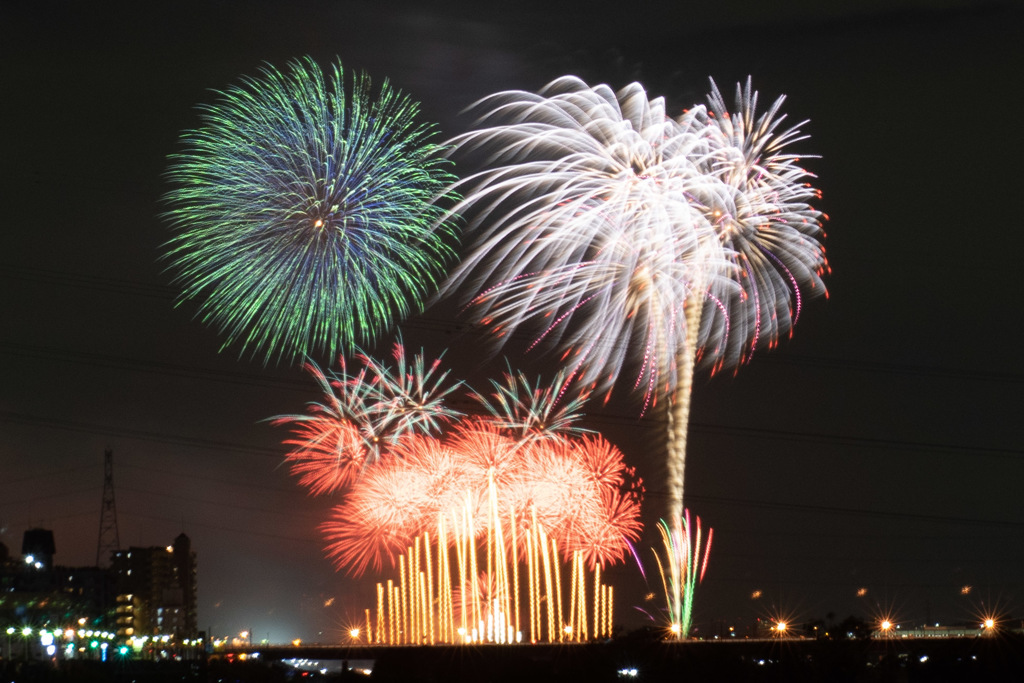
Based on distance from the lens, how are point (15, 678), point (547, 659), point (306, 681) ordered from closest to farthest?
point (15, 678) < point (547, 659) < point (306, 681)

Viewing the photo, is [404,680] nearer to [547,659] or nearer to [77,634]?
[547,659]

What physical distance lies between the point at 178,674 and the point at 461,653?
1867 cm

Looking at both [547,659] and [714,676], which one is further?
[547,659]

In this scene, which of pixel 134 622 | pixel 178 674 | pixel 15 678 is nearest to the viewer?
pixel 15 678

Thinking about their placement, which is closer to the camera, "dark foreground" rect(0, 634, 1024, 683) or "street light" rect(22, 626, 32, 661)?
"dark foreground" rect(0, 634, 1024, 683)

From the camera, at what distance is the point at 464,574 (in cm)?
6044

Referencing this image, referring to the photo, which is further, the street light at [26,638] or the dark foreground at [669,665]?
the street light at [26,638]

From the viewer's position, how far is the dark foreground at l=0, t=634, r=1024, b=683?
64.9 metres

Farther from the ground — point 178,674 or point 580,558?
point 580,558

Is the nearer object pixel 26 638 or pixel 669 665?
pixel 669 665

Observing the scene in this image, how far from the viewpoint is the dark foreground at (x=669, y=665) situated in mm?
64938

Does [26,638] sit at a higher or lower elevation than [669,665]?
higher

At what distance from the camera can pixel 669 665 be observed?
228 feet

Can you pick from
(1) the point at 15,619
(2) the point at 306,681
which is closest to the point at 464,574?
(2) the point at 306,681
